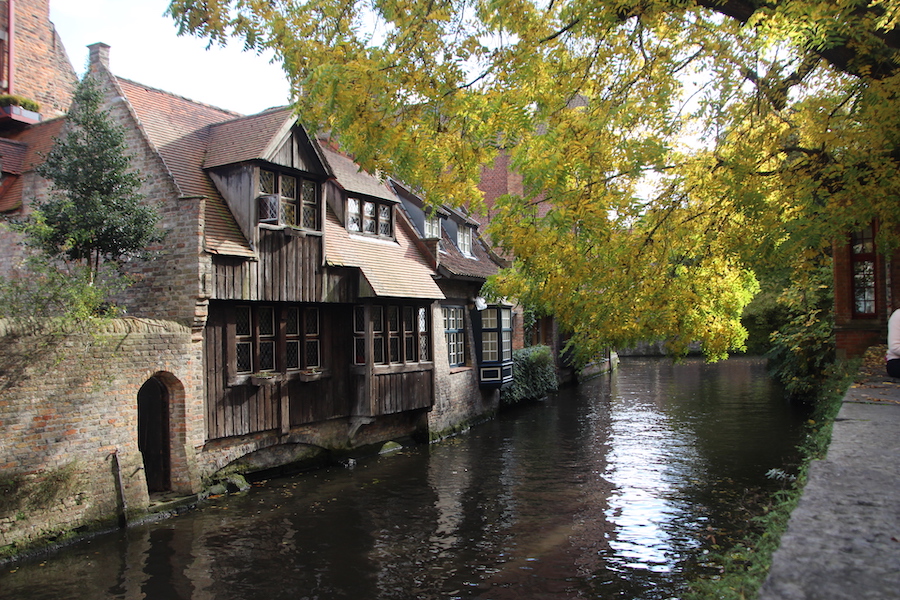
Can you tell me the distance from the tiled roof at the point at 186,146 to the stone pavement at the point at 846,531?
11.3 metres

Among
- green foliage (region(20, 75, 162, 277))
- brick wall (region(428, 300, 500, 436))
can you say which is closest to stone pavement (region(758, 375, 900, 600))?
green foliage (region(20, 75, 162, 277))

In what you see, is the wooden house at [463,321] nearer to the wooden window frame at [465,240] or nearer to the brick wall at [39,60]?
the wooden window frame at [465,240]

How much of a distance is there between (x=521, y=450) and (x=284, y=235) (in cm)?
828

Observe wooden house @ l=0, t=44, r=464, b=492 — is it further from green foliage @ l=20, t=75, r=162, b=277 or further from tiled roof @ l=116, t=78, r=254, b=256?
green foliage @ l=20, t=75, r=162, b=277

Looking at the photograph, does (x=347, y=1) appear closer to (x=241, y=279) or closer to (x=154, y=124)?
(x=241, y=279)

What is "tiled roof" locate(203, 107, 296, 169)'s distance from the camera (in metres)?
14.5

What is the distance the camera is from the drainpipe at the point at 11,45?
20266 mm

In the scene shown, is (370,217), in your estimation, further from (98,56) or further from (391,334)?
(98,56)

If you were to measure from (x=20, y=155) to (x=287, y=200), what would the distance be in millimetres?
6922

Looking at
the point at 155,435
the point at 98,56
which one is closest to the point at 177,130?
the point at 98,56

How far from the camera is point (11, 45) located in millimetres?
20422

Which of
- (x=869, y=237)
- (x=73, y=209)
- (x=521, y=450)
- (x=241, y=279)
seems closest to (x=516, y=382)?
(x=521, y=450)

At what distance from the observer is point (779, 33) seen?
20.4 feet

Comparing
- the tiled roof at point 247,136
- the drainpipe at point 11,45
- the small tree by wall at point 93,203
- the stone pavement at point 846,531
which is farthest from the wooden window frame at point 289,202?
the stone pavement at point 846,531
